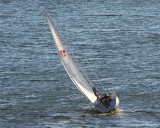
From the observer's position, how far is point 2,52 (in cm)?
15125

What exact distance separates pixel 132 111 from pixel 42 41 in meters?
57.7

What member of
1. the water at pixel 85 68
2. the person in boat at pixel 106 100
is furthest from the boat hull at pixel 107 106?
the water at pixel 85 68

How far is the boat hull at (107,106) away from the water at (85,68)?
60cm

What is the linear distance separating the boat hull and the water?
23.5 inches

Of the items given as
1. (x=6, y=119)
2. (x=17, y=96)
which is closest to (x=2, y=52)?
(x=17, y=96)

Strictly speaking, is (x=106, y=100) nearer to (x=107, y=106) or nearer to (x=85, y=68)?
(x=107, y=106)

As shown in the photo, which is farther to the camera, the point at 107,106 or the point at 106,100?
the point at 107,106

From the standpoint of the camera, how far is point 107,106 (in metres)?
104

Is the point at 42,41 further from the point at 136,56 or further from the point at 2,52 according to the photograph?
the point at 136,56

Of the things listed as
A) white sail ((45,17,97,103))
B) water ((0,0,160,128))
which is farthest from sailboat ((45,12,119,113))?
water ((0,0,160,128))

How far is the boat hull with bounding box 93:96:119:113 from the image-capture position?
104 metres

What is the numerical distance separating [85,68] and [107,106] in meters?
31.0

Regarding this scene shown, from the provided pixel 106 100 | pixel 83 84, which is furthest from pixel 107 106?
pixel 83 84

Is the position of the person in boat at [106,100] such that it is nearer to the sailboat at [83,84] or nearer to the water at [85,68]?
the sailboat at [83,84]
